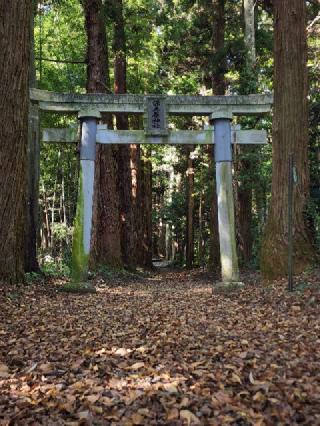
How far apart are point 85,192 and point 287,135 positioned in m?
4.39

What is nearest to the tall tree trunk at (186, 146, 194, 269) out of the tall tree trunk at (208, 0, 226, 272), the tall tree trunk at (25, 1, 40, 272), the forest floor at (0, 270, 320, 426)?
the tall tree trunk at (208, 0, 226, 272)

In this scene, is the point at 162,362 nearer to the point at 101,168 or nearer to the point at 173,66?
the point at 101,168

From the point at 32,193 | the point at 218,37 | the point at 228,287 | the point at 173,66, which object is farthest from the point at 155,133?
the point at 173,66

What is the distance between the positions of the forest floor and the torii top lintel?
4470 millimetres

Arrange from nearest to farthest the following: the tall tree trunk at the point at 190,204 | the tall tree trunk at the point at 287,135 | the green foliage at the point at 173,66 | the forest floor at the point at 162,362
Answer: the forest floor at the point at 162,362, the tall tree trunk at the point at 287,135, the green foliage at the point at 173,66, the tall tree trunk at the point at 190,204

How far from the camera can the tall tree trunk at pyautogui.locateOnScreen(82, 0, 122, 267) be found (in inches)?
545

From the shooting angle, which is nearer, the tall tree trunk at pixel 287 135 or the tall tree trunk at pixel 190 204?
the tall tree trunk at pixel 287 135

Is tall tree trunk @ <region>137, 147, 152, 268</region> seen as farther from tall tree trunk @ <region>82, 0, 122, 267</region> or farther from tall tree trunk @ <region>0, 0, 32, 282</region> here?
tall tree trunk @ <region>0, 0, 32, 282</region>

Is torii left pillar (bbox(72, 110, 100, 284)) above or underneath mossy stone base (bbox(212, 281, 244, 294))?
above

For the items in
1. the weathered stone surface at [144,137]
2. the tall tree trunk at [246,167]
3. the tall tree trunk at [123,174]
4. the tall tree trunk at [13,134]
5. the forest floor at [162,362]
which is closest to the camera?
the forest floor at [162,362]

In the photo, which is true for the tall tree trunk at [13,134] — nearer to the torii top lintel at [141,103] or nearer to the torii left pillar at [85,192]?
the torii top lintel at [141,103]

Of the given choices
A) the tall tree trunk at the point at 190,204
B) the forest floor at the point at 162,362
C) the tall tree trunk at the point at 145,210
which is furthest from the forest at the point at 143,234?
the tall tree trunk at the point at 190,204

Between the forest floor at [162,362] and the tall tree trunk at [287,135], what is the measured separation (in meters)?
1.10

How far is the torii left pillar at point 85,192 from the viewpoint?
10.4 meters
